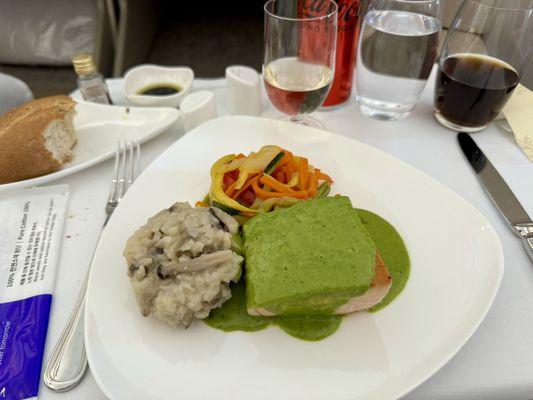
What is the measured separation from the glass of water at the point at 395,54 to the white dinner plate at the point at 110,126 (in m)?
0.74

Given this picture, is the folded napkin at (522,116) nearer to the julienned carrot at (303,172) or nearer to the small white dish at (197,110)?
the julienned carrot at (303,172)

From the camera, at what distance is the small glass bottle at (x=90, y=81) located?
1.54 meters

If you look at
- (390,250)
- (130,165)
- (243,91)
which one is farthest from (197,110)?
(390,250)

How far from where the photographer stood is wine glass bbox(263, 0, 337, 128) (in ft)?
4.38

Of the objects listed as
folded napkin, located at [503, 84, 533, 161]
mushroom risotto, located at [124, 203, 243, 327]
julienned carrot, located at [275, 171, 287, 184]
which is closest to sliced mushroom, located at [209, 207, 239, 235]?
mushroom risotto, located at [124, 203, 243, 327]

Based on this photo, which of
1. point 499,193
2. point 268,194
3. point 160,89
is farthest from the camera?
point 160,89

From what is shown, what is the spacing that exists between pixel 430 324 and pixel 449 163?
71cm

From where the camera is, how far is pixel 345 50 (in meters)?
1.60

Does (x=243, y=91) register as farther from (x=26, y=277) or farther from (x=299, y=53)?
(x=26, y=277)

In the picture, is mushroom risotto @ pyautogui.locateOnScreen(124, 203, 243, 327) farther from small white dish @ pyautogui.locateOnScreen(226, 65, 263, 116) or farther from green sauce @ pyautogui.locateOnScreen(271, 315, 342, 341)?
small white dish @ pyautogui.locateOnScreen(226, 65, 263, 116)

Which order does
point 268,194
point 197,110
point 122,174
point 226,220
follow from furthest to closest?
point 197,110, point 122,174, point 268,194, point 226,220

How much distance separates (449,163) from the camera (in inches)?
56.9

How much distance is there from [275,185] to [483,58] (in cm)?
88

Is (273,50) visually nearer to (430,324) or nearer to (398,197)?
(398,197)
